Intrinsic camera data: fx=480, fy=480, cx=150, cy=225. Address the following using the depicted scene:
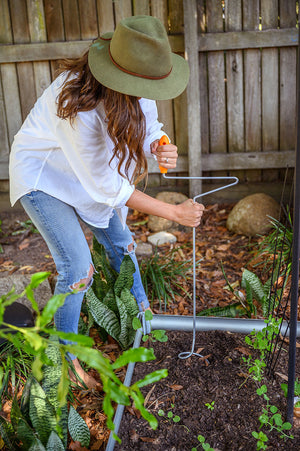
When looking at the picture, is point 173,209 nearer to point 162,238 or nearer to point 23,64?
point 162,238

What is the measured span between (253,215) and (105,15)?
7.03 feet

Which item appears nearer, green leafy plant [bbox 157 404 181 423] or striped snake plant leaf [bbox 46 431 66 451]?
striped snake plant leaf [bbox 46 431 66 451]

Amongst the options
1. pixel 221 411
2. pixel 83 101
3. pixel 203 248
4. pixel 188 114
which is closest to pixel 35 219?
pixel 83 101

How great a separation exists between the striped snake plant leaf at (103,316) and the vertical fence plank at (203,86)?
249 centimetres

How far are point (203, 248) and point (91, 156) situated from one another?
215 cm

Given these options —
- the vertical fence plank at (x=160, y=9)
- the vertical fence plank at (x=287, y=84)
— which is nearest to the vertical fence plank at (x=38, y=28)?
the vertical fence plank at (x=160, y=9)

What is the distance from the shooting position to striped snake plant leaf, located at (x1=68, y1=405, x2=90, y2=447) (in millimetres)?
1684

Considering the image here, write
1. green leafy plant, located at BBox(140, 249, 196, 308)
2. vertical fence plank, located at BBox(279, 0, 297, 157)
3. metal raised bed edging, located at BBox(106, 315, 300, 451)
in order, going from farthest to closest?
vertical fence plank, located at BBox(279, 0, 297, 157)
green leafy plant, located at BBox(140, 249, 196, 308)
metal raised bed edging, located at BBox(106, 315, 300, 451)

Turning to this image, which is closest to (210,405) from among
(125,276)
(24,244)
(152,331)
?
(152,331)

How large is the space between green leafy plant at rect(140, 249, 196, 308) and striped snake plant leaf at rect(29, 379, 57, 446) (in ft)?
4.01

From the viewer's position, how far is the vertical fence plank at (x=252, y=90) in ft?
13.3

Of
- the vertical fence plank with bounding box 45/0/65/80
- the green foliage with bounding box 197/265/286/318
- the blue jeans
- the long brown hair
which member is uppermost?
the vertical fence plank with bounding box 45/0/65/80

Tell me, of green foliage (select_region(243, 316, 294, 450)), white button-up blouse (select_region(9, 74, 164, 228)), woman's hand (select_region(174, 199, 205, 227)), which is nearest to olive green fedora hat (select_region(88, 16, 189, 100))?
white button-up blouse (select_region(9, 74, 164, 228))

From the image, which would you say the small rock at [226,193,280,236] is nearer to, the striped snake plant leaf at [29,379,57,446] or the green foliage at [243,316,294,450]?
the green foliage at [243,316,294,450]
